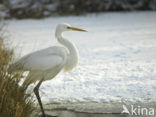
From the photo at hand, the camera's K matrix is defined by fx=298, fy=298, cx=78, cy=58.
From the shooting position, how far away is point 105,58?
246 inches

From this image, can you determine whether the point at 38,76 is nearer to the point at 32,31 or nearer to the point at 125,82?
the point at 125,82

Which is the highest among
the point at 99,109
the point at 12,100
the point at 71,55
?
the point at 12,100

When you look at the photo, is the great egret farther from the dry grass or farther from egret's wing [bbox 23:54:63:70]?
the dry grass

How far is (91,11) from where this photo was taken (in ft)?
47.9

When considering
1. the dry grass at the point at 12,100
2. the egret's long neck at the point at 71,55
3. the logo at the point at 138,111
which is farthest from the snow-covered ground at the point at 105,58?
the dry grass at the point at 12,100

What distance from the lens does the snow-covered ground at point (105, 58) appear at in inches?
161

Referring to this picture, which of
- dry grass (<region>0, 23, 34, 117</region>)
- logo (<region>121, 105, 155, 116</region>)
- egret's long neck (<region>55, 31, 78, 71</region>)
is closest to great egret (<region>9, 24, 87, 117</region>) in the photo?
egret's long neck (<region>55, 31, 78, 71</region>)

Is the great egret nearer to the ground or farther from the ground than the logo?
→ farther from the ground

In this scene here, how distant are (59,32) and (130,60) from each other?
7.81 ft

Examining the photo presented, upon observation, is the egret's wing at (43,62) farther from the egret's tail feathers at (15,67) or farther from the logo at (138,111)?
the logo at (138,111)

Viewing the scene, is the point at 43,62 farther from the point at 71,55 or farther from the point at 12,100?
the point at 12,100

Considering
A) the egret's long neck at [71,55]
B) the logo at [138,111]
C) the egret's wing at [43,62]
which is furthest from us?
the egret's long neck at [71,55]

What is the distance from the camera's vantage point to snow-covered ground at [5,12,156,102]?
4.10 metres

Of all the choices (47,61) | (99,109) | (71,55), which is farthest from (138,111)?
(47,61)
